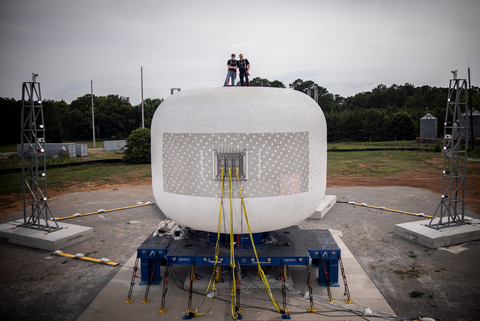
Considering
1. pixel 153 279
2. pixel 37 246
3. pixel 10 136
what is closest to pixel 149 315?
pixel 153 279

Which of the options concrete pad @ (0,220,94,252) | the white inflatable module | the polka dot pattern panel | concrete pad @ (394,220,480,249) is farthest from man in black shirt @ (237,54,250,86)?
concrete pad @ (0,220,94,252)

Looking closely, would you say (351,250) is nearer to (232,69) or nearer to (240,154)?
(240,154)

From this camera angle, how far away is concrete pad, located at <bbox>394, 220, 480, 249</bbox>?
1331 centimetres

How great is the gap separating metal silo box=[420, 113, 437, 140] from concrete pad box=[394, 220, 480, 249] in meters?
54.0

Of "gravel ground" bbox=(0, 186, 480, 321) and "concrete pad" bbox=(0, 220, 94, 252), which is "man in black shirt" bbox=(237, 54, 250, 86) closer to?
"gravel ground" bbox=(0, 186, 480, 321)

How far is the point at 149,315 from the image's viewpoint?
28.8 ft

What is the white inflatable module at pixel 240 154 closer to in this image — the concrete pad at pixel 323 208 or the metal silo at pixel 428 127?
the concrete pad at pixel 323 208

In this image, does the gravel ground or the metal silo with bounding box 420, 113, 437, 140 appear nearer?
the gravel ground

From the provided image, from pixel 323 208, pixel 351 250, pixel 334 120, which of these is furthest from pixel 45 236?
pixel 334 120

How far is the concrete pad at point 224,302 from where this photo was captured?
876 cm

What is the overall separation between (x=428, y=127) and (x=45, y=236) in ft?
219

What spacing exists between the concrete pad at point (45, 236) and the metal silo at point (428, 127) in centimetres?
6397

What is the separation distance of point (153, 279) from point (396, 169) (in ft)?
104

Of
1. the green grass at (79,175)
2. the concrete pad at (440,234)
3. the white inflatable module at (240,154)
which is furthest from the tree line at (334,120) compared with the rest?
the white inflatable module at (240,154)
